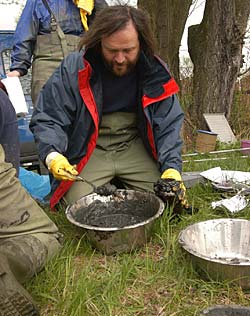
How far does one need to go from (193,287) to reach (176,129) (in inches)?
44.3

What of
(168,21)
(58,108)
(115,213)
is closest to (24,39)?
(58,108)

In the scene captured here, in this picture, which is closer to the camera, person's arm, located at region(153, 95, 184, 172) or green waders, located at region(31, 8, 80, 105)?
person's arm, located at region(153, 95, 184, 172)

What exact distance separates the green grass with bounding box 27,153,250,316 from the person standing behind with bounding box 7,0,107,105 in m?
1.65

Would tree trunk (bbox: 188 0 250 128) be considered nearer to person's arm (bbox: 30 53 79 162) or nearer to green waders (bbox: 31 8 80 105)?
green waders (bbox: 31 8 80 105)

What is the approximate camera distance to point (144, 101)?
287 centimetres

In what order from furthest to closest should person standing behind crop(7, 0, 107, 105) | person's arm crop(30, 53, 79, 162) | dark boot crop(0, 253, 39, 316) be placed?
person standing behind crop(7, 0, 107, 105) < person's arm crop(30, 53, 79, 162) < dark boot crop(0, 253, 39, 316)

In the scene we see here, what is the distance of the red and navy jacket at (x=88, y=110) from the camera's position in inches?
111

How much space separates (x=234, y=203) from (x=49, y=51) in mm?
1859

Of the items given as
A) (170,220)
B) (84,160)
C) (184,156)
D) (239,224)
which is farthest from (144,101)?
(184,156)

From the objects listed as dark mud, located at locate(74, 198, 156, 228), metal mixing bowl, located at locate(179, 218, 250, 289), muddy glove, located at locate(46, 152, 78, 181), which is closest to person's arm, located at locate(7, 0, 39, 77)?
muddy glove, located at locate(46, 152, 78, 181)

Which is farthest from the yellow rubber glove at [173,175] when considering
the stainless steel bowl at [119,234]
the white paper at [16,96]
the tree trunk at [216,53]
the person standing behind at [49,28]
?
the tree trunk at [216,53]

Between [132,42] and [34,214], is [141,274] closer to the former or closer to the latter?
[34,214]

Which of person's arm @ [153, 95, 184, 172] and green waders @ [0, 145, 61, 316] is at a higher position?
person's arm @ [153, 95, 184, 172]

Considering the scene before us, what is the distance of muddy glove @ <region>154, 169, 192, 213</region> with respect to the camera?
2.58 meters
